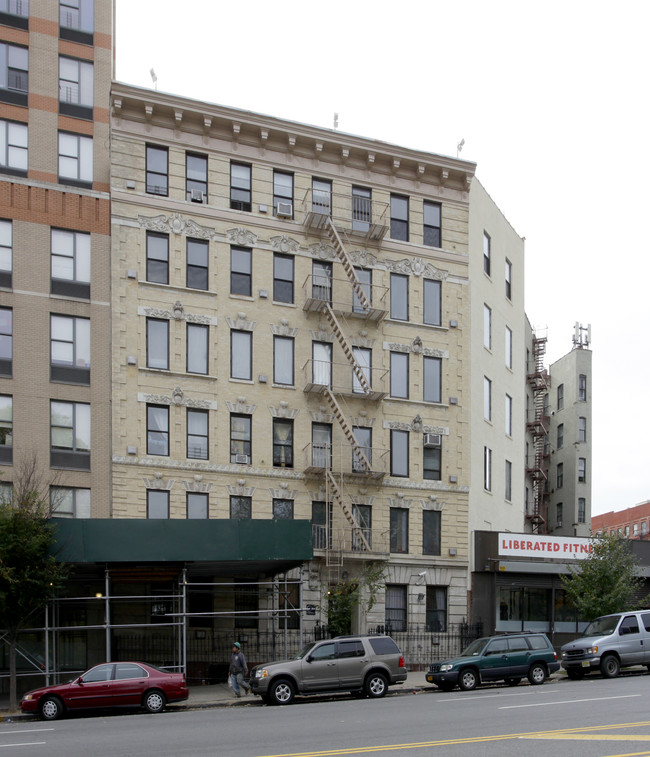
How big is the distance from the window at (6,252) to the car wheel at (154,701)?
47.3 feet

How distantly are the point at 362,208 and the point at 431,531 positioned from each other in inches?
475

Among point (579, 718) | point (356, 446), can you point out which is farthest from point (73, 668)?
point (579, 718)


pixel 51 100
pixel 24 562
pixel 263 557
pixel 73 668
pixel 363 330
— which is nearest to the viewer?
pixel 24 562

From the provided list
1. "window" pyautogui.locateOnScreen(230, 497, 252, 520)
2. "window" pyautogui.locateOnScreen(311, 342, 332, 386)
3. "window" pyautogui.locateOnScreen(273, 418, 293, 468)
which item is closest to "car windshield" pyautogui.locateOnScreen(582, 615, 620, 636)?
Answer: "window" pyautogui.locateOnScreen(273, 418, 293, 468)

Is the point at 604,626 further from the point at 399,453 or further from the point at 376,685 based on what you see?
the point at 399,453

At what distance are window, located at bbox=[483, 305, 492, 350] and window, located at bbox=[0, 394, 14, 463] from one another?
18179 mm

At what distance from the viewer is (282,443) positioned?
1346 inches

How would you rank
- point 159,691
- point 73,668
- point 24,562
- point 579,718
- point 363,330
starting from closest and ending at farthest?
1. point 579,718
2. point 159,691
3. point 24,562
4. point 73,668
5. point 363,330

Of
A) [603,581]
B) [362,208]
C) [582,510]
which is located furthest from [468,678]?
[582,510]

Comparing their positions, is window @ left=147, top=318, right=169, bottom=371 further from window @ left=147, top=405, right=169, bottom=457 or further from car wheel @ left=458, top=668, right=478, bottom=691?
car wheel @ left=458, top=668, right=478, bottom=691

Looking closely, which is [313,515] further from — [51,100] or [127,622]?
[51,100]

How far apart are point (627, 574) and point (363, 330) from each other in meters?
12.4

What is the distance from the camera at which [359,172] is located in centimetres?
3675

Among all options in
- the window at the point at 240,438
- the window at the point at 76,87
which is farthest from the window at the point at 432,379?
the window at the point at 76,87
